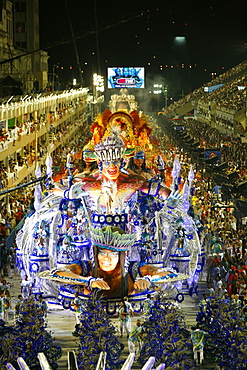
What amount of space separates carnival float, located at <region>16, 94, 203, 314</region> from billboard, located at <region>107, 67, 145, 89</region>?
3926 inches

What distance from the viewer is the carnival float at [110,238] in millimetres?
24016

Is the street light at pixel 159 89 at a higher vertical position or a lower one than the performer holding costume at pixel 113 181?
lower

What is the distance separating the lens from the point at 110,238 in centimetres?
2370

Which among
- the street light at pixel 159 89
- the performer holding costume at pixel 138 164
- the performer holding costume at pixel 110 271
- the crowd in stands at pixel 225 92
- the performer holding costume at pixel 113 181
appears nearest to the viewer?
the performer holding costume at pixel 110 271

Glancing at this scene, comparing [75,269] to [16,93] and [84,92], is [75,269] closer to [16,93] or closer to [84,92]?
[16,93]

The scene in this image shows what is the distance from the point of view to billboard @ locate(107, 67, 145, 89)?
414 feet

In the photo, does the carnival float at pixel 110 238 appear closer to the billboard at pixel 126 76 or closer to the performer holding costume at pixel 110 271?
the performer holding costume at pixel 110 271

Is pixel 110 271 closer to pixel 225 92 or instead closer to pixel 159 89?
pixel 225 92

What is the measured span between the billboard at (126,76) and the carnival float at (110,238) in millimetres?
99715

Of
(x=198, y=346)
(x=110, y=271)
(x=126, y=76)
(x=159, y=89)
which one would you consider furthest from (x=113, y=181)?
(x=159, y=89)

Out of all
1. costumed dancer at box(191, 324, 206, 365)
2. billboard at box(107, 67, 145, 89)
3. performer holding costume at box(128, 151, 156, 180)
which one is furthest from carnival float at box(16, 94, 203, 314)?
billboard at box(107, 67, 145, 89)

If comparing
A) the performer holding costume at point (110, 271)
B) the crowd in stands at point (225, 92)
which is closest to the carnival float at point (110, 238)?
the performer holding costume at point (110, 271)

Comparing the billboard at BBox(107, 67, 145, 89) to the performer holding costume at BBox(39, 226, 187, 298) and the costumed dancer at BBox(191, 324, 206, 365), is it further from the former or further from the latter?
the costumed dancer at BBox(191, 324, 206, 365)

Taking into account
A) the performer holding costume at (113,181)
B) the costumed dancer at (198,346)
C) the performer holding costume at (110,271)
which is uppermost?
the performer holding costume at (113,181)
